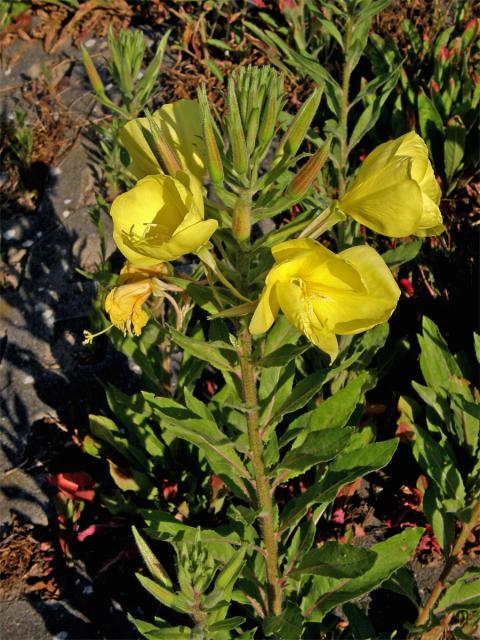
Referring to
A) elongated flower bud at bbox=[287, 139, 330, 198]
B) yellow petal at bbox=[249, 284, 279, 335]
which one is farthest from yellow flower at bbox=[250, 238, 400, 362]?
elongated flower bud at bbox=[287, 139, 330, 198]

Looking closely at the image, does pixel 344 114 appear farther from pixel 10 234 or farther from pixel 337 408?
pixel 10 234

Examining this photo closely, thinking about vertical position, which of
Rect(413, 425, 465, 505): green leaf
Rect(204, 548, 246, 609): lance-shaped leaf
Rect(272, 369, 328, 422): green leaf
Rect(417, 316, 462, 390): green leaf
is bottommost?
Rect(413, 425, 465, 505): green leaf

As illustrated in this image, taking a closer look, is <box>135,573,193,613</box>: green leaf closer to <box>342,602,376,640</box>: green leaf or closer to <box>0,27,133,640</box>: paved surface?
<box>342,602,376,640</box>: green leaf

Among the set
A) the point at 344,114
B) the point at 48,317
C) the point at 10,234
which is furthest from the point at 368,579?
the point at 10,234

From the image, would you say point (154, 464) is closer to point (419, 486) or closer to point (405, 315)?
point (419, 486)

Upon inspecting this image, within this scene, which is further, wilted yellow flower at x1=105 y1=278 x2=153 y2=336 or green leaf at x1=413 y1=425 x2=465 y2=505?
green leaf at x1=413 y1=425 x2=465 y2=505

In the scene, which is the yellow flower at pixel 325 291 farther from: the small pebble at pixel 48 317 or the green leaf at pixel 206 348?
the small pebble at pixel 48 317
